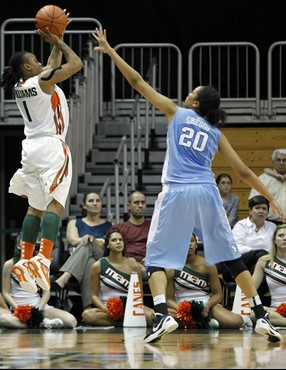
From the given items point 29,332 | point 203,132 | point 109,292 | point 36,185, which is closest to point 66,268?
point 109,292

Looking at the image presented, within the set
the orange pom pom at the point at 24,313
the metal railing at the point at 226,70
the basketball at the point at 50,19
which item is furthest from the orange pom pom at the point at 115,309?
the metal railing at the point at 226,70

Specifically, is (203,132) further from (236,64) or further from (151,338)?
(236,64)

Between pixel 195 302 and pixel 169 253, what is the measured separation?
2757 millimetres

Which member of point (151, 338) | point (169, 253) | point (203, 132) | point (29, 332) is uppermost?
point (203, 132)

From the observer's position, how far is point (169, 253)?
8406 millimetres

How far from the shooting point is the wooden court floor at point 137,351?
6570mm

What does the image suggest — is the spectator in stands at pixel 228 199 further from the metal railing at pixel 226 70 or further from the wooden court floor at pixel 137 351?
the metal railing at pixel 226 70

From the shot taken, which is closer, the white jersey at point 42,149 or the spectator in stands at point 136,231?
the white jersey at point 42,149

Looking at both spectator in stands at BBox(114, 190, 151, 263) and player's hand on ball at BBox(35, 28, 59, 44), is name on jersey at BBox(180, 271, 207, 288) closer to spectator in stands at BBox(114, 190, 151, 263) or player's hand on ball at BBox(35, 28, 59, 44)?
→ spectator in stands at BBox(114, 190, 151, 263)

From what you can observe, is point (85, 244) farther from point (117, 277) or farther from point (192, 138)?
point (192, 138)

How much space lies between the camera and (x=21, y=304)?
1179 centimetres

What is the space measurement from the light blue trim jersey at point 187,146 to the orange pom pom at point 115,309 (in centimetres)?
317

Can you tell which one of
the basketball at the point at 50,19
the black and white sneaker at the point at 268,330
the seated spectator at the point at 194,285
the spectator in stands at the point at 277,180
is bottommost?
the seated spectator at the point at 194,285

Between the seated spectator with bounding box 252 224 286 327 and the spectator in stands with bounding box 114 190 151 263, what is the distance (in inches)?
55.5
